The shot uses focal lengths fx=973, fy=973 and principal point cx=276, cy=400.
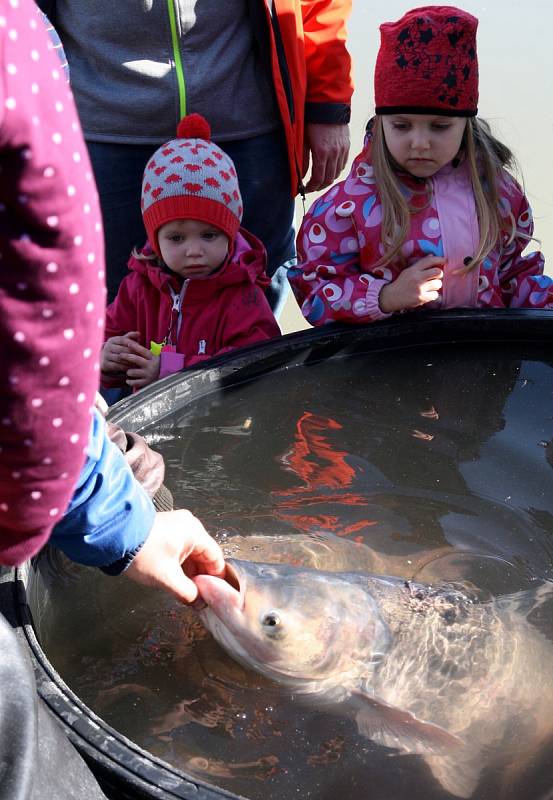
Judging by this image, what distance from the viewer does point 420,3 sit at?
6.71 metres

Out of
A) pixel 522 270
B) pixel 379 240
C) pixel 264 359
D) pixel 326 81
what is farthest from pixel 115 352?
pixel 522 270

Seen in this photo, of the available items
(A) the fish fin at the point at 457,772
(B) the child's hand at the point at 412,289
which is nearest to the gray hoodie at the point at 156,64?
(B) the child's hand at the point at 412,289

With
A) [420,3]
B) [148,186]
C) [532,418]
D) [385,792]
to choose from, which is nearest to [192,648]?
[385,792]

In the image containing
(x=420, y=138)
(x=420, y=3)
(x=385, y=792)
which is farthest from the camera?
(x=420, y=3)

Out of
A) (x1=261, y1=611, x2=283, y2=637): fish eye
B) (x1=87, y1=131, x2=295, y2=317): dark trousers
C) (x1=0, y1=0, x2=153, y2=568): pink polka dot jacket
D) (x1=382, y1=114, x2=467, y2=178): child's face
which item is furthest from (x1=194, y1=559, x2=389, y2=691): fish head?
(x1=87, y1=131, x2=295, y2=317): dark trousers

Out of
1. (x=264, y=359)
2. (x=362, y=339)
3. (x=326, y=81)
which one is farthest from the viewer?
(x=326, y=81)

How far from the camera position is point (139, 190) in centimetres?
286

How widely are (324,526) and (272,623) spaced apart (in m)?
0.37

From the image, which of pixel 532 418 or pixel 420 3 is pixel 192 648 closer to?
pixel 532 418

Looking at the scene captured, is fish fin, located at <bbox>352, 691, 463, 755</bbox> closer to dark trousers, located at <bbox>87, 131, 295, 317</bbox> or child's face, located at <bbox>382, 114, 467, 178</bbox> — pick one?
child's face, located at <bbox>382, 114, 467, 178</bbox>

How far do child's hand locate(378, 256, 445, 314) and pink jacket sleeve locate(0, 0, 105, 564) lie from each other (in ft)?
5.72

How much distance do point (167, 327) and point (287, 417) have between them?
0.63 meters

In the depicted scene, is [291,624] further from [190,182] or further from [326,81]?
[326,81]

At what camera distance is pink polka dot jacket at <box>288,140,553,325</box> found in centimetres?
266
